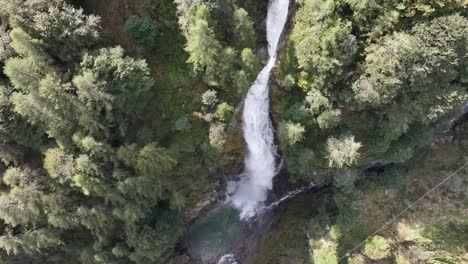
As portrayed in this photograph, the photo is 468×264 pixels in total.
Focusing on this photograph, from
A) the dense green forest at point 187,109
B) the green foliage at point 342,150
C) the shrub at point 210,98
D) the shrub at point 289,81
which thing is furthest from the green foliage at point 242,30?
the green foliage at point 342,150

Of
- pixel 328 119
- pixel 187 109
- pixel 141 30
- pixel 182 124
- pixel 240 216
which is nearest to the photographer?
pixel 141 30

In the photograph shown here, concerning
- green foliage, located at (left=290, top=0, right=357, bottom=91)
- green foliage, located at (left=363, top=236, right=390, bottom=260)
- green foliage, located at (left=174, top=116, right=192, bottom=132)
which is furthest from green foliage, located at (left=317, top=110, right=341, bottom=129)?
green foliage, located at (left=363, top=236, right=390, bottom=260)

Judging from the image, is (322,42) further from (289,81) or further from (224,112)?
(224,112)

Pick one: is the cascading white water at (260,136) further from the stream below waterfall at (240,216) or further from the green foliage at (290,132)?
the green foliage at (290,132)

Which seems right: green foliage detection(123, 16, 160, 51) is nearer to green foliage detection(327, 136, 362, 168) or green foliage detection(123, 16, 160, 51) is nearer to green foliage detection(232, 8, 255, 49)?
green foliage detection(232, 8, 255, 49)

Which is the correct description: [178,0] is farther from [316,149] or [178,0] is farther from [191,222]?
[191,222]

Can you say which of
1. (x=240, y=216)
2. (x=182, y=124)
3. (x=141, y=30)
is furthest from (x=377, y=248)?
(x=141, y=30)
